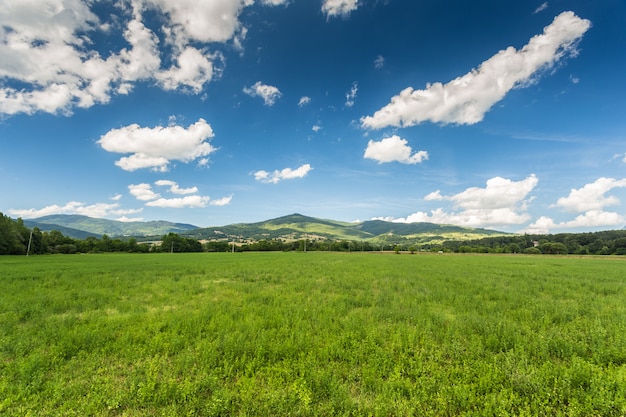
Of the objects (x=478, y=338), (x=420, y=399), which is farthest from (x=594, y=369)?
(x=420, y=399)

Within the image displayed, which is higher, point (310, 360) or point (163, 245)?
point (310, 360)

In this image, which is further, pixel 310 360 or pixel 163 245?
pixel 163 245

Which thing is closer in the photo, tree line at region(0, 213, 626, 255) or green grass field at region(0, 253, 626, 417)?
green grass field at region(0, 253, 626, 417)

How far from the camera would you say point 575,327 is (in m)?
8.97

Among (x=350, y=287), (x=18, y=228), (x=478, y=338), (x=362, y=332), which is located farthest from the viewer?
(x=18, y=228)

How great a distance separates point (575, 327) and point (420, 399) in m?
7.87

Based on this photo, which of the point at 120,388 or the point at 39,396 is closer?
the point at 39,396

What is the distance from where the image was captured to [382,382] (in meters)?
5.67

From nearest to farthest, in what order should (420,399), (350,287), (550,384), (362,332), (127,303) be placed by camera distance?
1. (420,399)
2. (550,384)
3. (362,332)
4. (127,303)
5. (350,287)

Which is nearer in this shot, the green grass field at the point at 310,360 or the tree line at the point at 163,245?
the green grass field at the point at 310,360

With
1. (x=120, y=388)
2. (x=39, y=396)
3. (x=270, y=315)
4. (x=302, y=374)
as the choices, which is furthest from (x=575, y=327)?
(x=39, y=396)

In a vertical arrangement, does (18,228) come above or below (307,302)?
above

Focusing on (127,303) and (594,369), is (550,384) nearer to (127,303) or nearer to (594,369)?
(594,369)

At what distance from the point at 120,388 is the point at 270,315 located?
5.50 m
